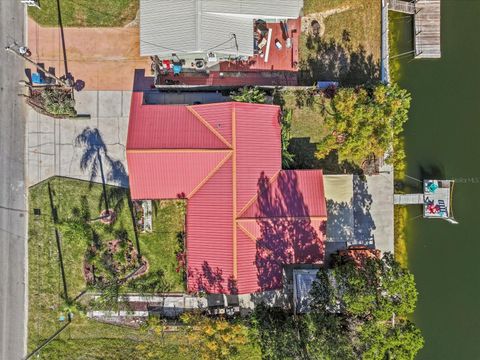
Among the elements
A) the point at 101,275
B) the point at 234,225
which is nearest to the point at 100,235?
the point at 101,275

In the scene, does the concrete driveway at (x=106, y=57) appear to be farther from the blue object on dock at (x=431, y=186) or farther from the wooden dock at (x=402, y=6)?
the blue object on dock at (x=431, y=186)

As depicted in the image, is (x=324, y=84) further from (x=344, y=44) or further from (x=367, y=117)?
(x=367, y=117)

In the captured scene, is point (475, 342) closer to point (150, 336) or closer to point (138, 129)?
point (150, 336)

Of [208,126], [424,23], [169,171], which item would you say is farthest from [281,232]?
[424,23]

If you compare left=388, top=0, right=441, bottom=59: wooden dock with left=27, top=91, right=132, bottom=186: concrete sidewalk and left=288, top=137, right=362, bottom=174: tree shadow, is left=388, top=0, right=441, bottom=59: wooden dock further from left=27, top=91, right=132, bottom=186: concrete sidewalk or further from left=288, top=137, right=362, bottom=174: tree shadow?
left=27, top=91, right=132, bottom=186: concrete sidewalk

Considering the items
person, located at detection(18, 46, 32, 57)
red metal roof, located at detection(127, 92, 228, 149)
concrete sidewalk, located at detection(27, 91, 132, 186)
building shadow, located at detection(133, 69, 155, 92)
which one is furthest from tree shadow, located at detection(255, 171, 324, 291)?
person, located at detection(18, 46, 32, 57)

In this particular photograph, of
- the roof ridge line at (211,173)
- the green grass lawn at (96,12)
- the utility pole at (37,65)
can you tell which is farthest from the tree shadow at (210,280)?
the green grass lawn at (96,12)
